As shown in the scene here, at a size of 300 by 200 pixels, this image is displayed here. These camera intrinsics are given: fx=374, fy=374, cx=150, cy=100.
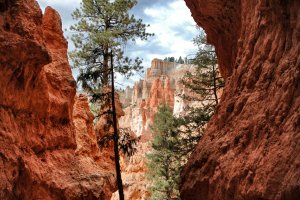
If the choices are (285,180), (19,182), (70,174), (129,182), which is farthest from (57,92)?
(129,182)

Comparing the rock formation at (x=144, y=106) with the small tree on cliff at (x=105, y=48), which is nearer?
the small tree on cliff at (x=105, y=48)

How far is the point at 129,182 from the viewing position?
144ft

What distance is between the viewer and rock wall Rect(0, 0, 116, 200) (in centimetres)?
1030

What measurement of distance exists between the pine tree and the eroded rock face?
17.5 meters

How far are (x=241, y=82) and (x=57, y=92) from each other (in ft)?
23.6

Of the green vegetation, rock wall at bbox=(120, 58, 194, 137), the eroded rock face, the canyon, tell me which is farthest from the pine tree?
rock wall at bbox=(120, 58, 194, 137)

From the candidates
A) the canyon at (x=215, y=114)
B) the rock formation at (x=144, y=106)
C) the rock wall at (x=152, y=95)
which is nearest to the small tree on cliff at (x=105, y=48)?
the canyon at (x=215, y=114)

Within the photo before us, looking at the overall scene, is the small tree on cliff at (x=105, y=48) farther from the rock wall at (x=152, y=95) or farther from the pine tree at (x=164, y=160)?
the rock wall at (x=152, y=95)

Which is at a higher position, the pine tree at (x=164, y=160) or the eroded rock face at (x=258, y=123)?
the eroded rock face at (x=258, y=123)

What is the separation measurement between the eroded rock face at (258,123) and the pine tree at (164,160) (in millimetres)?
17546

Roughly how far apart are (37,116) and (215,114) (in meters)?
5.90

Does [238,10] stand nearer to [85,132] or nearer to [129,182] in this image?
[85,132]

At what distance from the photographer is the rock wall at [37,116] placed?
33.8 feet

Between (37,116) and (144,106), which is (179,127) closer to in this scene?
(37,116)
